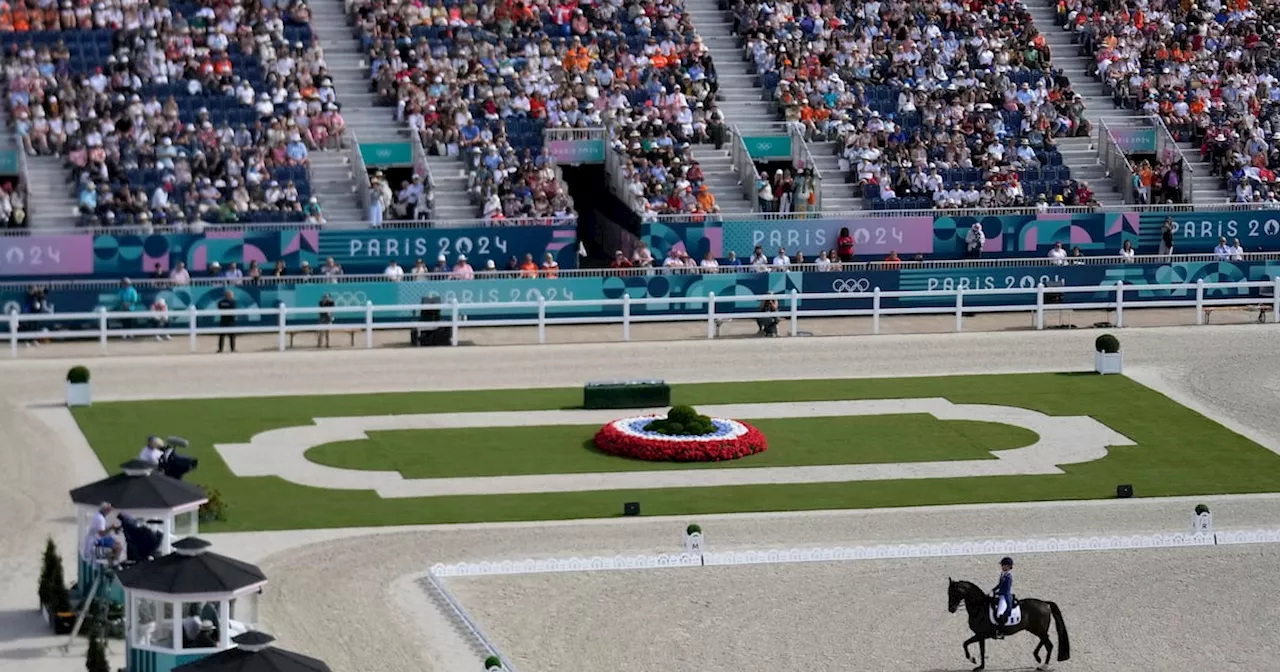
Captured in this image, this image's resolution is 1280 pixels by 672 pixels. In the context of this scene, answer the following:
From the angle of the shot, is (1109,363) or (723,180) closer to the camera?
(1109,363)

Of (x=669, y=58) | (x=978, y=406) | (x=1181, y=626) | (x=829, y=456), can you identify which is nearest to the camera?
(x=1181, y=626)

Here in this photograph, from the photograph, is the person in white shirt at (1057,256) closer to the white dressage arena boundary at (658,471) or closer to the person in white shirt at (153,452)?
the white dressage arena boundary at (658,471)

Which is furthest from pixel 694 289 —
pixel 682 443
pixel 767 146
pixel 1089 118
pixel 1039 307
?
pixel 1089 118

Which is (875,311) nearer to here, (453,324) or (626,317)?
(626,317)

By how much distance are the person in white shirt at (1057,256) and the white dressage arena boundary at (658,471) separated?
11796mm

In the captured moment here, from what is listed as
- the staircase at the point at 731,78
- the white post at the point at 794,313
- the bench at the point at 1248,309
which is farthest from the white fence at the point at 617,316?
the staircase at the point at 731,78

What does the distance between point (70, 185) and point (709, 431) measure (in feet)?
63.7

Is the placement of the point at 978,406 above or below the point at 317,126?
below

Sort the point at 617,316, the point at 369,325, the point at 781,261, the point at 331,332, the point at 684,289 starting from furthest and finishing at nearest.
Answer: the point at 781,261 < the point at 684,289 < the point at 617,316 < the point at 331,332 < the point at 369,325

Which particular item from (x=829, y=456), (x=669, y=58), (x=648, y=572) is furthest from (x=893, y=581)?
(x=669, y=58)

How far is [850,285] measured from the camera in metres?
54.8

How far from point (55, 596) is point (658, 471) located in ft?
40.5

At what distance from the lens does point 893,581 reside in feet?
107

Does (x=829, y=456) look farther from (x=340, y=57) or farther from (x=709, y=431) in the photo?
(x=340, y=57)
